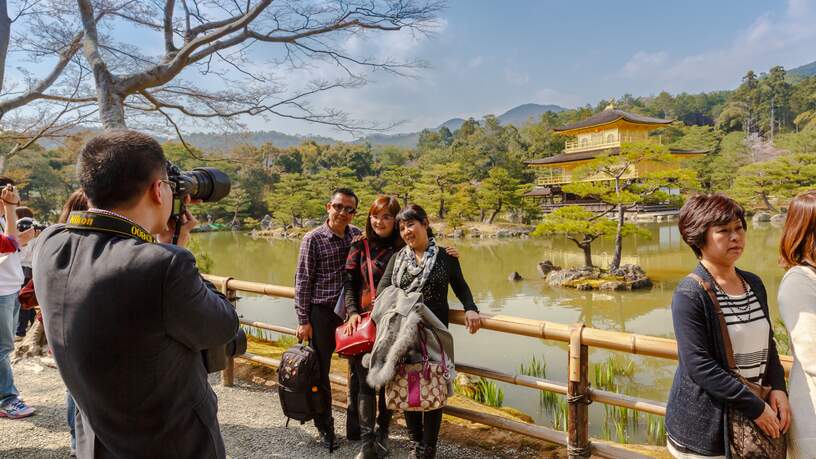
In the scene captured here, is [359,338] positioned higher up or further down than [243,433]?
higher up

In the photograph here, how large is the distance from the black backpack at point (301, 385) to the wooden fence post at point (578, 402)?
947 millimetres

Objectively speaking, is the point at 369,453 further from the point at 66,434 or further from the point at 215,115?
the point at 215,115

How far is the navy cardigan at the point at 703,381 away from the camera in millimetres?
1012

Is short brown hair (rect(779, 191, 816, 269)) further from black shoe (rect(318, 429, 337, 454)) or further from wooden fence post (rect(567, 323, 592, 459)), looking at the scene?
black shoe (rect(318, 429, 337, 454))

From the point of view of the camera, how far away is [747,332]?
1.06 meters

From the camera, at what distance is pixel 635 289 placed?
344 inches

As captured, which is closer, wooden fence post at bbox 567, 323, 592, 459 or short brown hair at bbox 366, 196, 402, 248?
wooden fence post at bbox 567, 323, 592, 459

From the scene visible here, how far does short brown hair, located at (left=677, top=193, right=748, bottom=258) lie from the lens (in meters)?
1.09

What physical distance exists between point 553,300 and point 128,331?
8.14m

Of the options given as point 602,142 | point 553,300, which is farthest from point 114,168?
point 602,142

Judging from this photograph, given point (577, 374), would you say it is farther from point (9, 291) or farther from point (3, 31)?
point (3, 31)

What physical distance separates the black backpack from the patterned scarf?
0.52m

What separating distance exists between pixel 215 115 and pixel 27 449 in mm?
3177

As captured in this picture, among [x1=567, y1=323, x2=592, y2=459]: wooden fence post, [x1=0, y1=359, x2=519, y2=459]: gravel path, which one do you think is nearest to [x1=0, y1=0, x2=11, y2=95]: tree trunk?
[x1=0, y1=359, x2=519, y2=459]: gravel path
